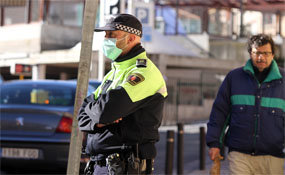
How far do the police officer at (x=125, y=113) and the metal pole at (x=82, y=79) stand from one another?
658 millimetres

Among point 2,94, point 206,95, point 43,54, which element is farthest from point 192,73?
point 2,94

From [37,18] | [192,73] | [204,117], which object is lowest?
[204,117]

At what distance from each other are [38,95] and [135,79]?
17.2 ft

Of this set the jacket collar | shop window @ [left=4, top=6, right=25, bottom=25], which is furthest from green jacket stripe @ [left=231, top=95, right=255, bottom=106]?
shop window @ [left=4, top=6, right=25, bottom=25]

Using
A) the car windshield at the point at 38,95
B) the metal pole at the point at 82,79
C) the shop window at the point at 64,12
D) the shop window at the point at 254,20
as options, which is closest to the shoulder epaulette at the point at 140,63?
the metal pole at the point at 82,79

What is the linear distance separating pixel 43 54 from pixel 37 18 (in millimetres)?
7797

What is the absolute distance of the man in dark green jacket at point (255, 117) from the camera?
4.70 meters

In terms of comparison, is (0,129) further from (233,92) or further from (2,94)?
(233,92)

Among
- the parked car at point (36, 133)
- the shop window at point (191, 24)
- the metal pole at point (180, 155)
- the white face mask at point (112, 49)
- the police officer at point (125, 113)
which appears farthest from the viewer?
the shop window at point (191, 24)

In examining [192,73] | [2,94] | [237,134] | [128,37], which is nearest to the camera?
[128,37]

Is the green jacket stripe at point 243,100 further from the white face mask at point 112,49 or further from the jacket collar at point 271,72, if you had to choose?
the white face mask at point 112,49

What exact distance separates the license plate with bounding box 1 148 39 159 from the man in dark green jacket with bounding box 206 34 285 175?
12.6 feet

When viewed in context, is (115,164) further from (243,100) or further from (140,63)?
(243,100)

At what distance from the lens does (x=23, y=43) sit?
106 feet
